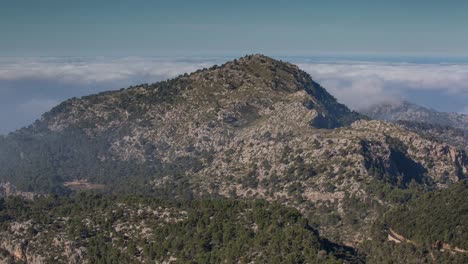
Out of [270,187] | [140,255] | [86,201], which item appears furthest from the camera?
[270,187]

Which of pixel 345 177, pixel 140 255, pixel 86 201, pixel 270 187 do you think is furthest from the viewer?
pixel 270 187

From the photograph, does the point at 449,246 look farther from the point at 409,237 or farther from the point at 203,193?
the point at 203,193

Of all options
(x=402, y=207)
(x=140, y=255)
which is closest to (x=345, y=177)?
(x=402, y=207)

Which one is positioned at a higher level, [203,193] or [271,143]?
[271,143]

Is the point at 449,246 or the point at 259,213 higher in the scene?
the point at 259,213

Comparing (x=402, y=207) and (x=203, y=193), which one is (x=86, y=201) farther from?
(x=402, y=207)

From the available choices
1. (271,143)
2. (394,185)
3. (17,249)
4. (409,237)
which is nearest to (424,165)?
(394,185)

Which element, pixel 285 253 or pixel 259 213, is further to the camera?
pixel 259 213

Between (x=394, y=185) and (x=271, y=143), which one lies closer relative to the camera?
(x=394, y=185)

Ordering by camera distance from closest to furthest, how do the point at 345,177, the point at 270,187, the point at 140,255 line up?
1. the point at 140,255
2. the point at 345,177
3. the point at 270,187
